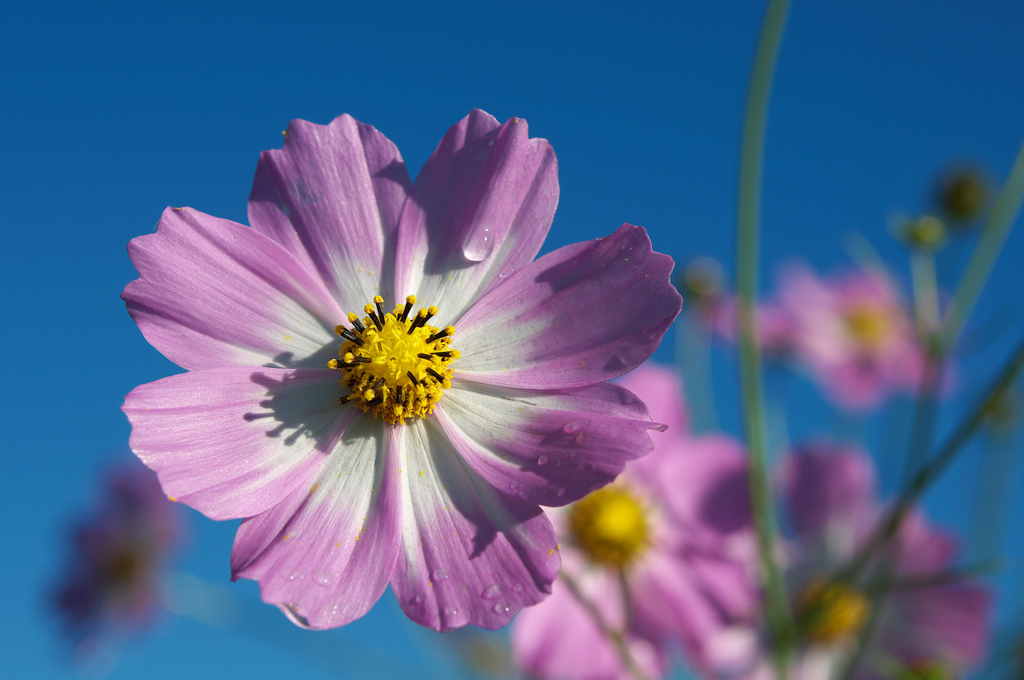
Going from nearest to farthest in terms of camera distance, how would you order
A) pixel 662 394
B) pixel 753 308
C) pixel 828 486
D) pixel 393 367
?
1. pixel 393 367
2. pixel 753 308
3. pixel 662 394
4. pixel 828 486

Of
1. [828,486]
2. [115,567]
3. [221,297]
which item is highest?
[828,486]

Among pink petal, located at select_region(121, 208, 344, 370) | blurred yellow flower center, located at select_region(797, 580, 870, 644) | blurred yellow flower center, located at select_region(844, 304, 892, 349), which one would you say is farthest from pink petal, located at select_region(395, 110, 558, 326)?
blurred yellow flower center, located at select_region(844, 304, 892, 349)

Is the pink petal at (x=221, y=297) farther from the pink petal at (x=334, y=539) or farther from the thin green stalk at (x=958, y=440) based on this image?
the thin green stalk at (x=958, y=440)

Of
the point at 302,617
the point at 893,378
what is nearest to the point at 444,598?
the point at 302,617

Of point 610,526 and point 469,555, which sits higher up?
point 610,526

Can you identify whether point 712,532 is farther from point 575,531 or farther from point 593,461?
point 593,461

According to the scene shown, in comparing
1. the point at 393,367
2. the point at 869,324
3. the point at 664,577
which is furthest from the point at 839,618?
the point at 393,367

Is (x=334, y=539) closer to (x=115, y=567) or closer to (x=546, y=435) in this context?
(x=546, y=435)

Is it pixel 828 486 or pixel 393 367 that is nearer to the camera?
pixel 393 367
